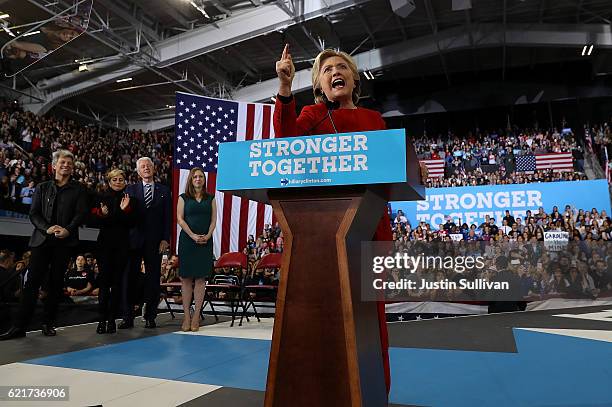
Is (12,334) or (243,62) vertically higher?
(243,62)

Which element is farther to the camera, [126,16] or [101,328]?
[126,16]

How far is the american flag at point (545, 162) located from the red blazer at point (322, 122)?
12641mm

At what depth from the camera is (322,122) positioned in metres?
1.45

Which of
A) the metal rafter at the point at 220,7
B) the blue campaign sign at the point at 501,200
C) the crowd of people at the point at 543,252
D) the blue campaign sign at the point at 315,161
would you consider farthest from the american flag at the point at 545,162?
the blue campaign sign at the point at 315,161

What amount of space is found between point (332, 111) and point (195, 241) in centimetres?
254

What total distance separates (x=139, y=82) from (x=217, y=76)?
9.28 feet

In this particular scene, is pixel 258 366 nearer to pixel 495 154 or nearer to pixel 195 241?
pixel 195 241

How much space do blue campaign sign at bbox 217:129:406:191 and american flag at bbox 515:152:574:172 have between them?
13.0 m

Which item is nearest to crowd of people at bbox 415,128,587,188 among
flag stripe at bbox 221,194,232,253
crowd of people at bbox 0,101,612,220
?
crowd of people at bbox 0,101,612,220

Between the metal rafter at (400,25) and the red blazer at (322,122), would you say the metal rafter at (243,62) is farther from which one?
the red blazer at (322,122)

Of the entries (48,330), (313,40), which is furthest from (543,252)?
(313,40)

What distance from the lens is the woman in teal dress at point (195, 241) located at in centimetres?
374

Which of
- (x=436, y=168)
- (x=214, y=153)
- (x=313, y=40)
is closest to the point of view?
(x=214, y=153)

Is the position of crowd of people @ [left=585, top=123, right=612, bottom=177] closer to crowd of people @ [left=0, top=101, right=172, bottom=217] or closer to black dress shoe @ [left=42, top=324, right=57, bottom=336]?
crowd of people @ [left=0, top=101, right=172, bottom=217]
